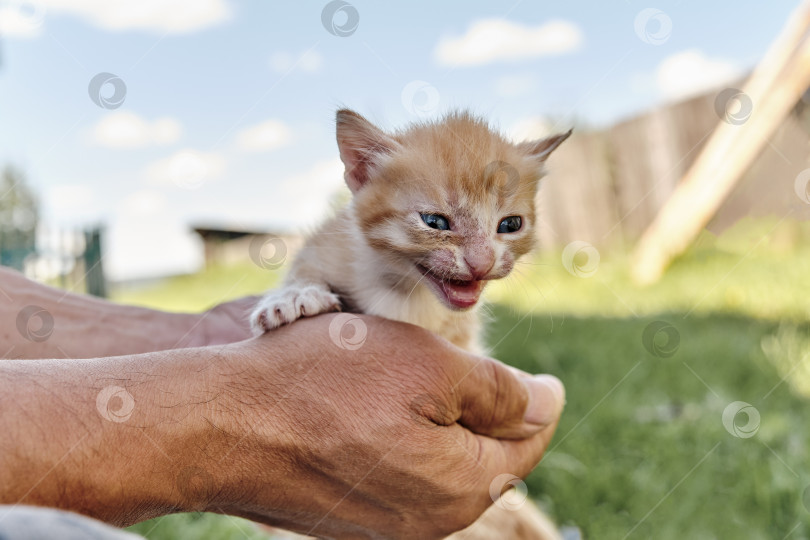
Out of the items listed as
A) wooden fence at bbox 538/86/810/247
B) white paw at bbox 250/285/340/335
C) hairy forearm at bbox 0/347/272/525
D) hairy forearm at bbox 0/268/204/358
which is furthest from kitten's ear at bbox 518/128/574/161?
wooden fence at bbox 538/86/810/247

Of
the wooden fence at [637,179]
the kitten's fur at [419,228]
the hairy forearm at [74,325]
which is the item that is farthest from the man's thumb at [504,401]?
the wooden fence at [637,179]

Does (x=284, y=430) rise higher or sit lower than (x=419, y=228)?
lower

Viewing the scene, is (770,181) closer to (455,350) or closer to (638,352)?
(638,352)

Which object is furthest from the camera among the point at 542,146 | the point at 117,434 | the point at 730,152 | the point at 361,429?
the point at 730,152

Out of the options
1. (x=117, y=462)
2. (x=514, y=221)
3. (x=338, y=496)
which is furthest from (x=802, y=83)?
(x=117, y=462)

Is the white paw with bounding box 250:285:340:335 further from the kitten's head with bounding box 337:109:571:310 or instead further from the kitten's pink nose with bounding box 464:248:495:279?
the kitten's pink nose with bounding box 464:248:495:279

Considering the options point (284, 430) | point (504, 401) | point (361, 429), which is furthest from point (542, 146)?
point (284, 430)

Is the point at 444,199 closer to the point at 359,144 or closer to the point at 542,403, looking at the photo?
the point at 359,144

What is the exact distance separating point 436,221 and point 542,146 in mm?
689

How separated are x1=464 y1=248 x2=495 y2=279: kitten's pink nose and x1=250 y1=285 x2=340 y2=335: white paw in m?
0.57

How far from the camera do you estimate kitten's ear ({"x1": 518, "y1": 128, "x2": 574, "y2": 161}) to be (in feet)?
7.50

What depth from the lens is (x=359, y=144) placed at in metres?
2.12

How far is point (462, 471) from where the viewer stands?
210cm

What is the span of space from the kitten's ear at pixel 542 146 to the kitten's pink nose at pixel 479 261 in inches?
24.4
